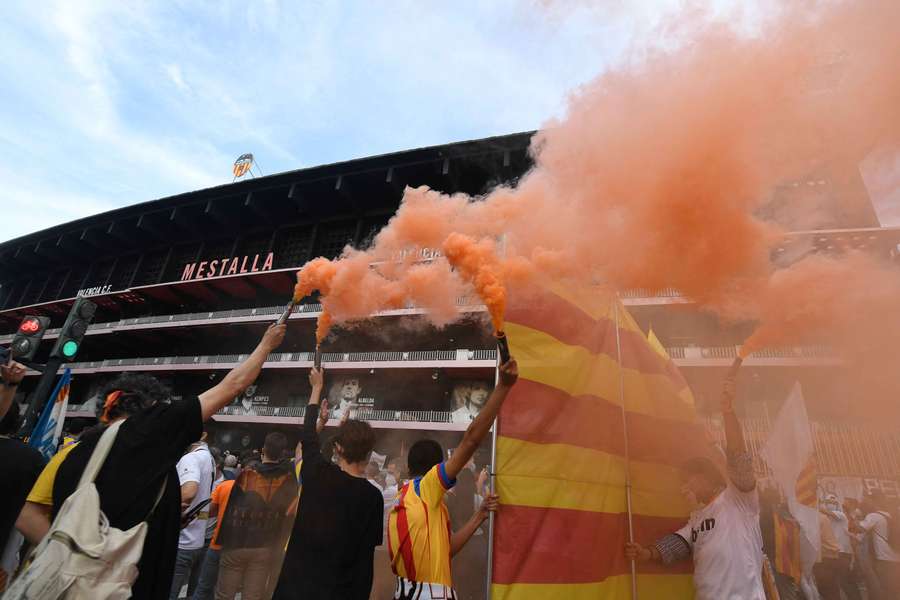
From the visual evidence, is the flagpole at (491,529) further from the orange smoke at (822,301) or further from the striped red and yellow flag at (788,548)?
the striped red and yellow flag at (788,548)

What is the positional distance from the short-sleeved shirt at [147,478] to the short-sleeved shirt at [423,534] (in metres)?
1.03

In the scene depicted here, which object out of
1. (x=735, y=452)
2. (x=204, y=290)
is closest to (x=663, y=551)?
(x=735, y=452)

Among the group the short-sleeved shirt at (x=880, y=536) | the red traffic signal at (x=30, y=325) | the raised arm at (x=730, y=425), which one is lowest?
the short-sleeved shirt at (x=880, y=536)

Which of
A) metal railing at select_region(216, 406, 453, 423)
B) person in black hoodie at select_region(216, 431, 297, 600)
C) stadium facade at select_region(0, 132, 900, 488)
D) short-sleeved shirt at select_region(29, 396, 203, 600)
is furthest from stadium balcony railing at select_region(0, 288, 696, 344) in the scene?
short-sleeved shirt at select_region(29, 396, 203, 600)

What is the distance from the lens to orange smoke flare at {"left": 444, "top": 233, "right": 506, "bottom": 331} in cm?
276

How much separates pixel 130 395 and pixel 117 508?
26.1 inches

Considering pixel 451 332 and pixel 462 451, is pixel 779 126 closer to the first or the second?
pixel 462 451

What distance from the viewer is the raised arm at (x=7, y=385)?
2545 mm

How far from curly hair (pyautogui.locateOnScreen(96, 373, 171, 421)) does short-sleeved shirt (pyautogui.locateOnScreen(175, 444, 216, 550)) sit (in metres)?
2.11

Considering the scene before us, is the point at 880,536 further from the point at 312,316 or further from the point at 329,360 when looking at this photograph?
the point at 312,316

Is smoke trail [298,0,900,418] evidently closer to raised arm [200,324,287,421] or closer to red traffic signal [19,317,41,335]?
raised arm [200,324,287,421]

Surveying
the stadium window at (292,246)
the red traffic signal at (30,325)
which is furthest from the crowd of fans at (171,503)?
the stadium window at (292,246)

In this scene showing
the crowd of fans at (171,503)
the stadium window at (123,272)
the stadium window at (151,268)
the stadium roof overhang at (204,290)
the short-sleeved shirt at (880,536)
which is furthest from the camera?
the stadium window at (123,272)

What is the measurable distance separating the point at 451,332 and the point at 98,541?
17.2 metres
